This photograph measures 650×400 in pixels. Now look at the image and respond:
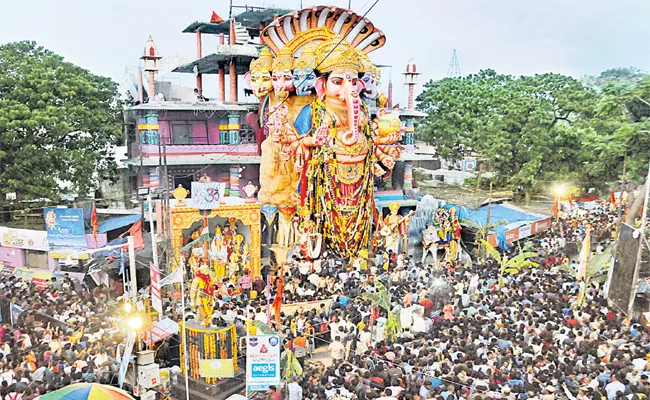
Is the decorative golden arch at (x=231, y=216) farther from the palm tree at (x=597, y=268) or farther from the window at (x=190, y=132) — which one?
the palm tree at (x=597, y=268)

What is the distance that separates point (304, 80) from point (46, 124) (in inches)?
324

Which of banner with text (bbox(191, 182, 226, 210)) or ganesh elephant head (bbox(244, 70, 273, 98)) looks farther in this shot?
ganesh elephant head (bbox(244, 70, 273, 98))

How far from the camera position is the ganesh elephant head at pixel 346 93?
44.8 ft

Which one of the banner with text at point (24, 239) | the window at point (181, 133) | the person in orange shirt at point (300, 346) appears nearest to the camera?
the person in orange shirt at point (300, 346)

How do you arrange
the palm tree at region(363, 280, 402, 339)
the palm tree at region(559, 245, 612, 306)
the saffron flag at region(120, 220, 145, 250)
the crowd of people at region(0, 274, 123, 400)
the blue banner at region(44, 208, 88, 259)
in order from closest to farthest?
the crowd of people at region(0, 274, 123, 400) → the palm tree at region(363, 280, 402, 339) → the saffron flag at region(120, 220, 145, 250) → the palm tree at region(559, 245, 612, 306) → the blue banner at region(44, 208, 88, 259)

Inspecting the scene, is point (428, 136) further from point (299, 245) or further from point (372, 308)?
point (372, 308)

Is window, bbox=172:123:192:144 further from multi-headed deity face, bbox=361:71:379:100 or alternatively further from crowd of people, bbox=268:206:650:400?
crowd of people, bbox=268:206:650:400

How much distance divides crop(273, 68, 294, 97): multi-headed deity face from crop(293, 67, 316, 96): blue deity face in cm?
18

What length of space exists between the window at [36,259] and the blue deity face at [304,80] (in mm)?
8481

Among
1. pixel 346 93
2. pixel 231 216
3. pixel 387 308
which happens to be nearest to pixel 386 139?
pixel 346 93

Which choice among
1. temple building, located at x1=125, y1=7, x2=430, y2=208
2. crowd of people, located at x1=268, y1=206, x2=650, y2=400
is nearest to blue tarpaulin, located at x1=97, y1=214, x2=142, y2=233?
temple building, located at x1=125, y1=7, x2=430, y2=208

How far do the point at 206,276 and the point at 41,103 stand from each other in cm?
958

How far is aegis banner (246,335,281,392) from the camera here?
27.4ft

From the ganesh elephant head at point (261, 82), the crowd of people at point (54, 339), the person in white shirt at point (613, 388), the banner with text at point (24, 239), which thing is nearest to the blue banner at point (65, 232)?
the banner with text at point (24, 239)
